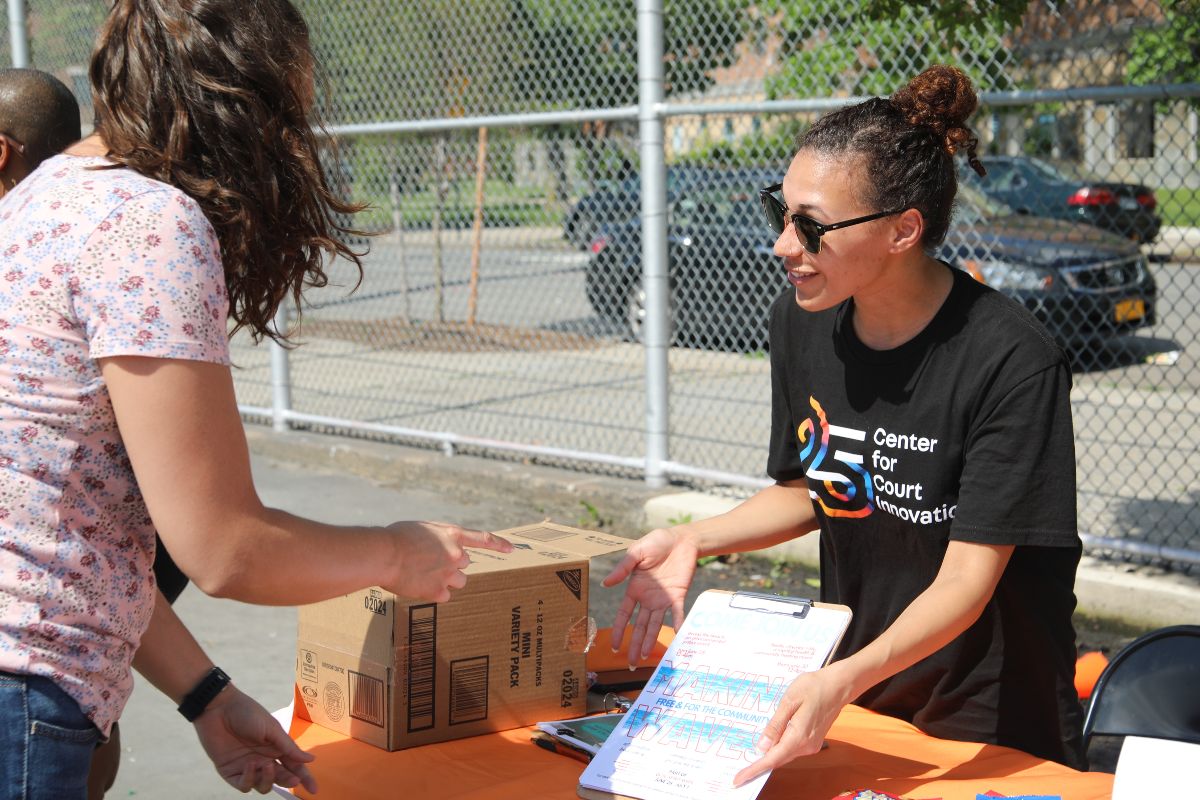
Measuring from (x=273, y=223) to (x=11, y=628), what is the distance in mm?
595

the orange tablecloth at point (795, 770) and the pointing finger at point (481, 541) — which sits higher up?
the pointing finger at point (481, 541)

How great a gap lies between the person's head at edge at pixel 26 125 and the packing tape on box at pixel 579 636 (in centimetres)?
205

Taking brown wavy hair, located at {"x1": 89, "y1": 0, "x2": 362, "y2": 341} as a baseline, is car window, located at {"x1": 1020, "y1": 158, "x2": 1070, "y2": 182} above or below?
below

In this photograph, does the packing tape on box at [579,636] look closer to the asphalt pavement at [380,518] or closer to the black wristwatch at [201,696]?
the black wristwatch at [201,696]

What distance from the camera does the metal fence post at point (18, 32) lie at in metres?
8.21

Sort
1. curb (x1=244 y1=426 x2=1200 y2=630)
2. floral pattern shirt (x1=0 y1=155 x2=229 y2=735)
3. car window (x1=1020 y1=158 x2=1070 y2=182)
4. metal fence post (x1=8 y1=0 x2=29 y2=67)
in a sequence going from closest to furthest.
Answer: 1. floral pattern shirt (x1=0 y1=155 x2=229 y2=735)
2. curb (x1=244 y1=426 x2=1200 y2=630)
3. car window (x1=1020 y1=158 x2=1070 y2=182)
4. metal fence post (x1=8 y1=0 x2=29 y2=67)

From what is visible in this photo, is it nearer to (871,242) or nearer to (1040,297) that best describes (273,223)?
(871,242)

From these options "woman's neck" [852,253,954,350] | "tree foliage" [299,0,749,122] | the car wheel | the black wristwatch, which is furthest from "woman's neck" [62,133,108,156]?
the car wheel

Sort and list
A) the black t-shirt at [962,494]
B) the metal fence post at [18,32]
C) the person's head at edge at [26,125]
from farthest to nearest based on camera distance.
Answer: the metal fence post at [18,32], the person's head at edge at [26,125], the black t-shirt at [962,494]

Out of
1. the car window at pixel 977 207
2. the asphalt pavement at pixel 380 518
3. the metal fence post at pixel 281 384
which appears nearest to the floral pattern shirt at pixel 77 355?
the asphalt pavement at pixel 380 518

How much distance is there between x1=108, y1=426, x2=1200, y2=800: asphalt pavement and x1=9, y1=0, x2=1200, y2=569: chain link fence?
0.52 feet

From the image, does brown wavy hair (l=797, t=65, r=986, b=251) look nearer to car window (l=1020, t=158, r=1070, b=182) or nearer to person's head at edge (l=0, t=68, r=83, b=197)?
person's head at edge (l=0, t=68, r=83, b=197)

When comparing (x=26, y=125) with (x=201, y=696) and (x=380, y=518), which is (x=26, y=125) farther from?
(x=380, y=518)

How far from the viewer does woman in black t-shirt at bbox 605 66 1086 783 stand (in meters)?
2.11
